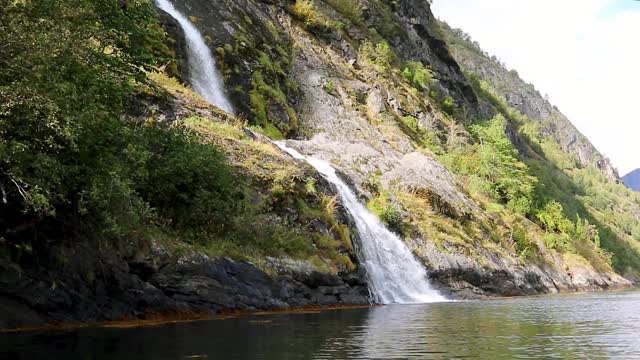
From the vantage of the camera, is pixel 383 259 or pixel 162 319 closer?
pixel 162 319

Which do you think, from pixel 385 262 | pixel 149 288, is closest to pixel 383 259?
pixel 385 262

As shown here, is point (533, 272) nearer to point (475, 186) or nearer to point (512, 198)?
point (475, 186)

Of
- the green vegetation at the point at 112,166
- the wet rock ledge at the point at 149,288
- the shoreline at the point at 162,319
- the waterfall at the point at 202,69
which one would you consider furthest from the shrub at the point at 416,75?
the shoreline at the point at 162,319

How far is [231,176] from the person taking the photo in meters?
26.8

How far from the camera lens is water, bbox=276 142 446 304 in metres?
33.2

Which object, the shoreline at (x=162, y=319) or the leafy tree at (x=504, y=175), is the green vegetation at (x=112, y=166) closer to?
the shoreline at (x=162, y=319)

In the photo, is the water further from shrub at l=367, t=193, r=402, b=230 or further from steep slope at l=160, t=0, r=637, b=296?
steep slope at l=160, t=0, r=637, b=296

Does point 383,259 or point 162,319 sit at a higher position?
point 383,259

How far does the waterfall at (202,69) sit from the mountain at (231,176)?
22cm

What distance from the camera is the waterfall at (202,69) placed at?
4538 cm

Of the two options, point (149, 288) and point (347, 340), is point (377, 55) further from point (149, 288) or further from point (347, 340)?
point (347, 340)

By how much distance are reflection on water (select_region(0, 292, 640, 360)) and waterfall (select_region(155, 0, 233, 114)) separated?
93.4ft

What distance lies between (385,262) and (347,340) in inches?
838

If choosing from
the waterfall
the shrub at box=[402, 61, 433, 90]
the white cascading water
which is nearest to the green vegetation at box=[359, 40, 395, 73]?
the shrub at box=[402, 61, 433, 90]
